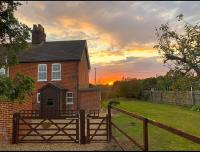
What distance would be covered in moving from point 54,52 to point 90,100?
6614 millimetres

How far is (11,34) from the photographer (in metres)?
12.9

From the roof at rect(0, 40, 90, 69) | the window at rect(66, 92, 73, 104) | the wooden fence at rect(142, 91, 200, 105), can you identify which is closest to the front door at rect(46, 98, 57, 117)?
the window at rect(66, 92, 73, 104)

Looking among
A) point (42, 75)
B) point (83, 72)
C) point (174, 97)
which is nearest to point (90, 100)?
point (83, 72)

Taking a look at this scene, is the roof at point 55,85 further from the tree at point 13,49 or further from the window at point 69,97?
the tree at point 13,49

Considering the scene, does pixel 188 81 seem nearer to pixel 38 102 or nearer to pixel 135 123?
pixel 135 123

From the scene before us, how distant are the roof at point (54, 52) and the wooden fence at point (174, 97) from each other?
11.9 metres

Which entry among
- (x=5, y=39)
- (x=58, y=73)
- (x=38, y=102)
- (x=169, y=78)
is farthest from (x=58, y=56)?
(x=5, y=39)

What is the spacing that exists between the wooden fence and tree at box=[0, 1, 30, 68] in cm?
1794

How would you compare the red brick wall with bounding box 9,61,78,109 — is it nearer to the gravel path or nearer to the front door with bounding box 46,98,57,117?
the front door with bounding box 46,98,57,117

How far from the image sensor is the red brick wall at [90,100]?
38.9m

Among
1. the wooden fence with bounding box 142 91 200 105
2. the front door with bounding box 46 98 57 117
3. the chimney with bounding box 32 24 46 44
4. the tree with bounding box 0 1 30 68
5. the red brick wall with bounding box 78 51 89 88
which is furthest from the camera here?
the chimney with bounding box 32 24 46 44

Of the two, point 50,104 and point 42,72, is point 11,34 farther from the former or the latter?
point 42,72

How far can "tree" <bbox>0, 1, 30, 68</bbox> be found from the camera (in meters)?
11.8

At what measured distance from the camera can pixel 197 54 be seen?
17.2 metres
